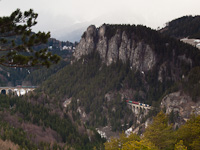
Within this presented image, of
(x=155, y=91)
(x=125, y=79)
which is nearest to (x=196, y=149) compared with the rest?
(x=155, y=91)

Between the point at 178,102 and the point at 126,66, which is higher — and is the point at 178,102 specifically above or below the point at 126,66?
below

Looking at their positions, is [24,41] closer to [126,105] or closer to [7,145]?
[7,145]

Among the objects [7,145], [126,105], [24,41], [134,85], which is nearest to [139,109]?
[126,105]

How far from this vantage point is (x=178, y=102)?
12294 centimetres

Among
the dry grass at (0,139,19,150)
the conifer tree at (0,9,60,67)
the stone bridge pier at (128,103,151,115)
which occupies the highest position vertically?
the conifer tree at (0,9,60,67)

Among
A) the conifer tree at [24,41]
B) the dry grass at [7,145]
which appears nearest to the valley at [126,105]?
the dry grass at [7,145]

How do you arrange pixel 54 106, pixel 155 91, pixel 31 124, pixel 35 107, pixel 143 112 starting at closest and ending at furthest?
pixel 31 124 → pixel 35 107 → pixel 54 106 → pixel 143 112 → pixel 155 91

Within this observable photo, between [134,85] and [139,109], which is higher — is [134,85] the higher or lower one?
the higher one

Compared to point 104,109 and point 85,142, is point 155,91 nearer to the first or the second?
point 104,109

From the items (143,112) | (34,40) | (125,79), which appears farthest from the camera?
(125,79)

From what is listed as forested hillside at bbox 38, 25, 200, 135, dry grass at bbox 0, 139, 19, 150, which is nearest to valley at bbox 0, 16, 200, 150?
forested hillside at bbox 38, 25, 200, 135

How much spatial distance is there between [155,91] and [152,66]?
2061 cm

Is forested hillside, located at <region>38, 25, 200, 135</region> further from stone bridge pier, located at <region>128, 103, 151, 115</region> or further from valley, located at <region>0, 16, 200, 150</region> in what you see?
stone bridge pier, located at <region>128, 103, 151, 115</region>

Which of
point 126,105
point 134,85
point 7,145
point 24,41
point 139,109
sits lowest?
point 139,109
